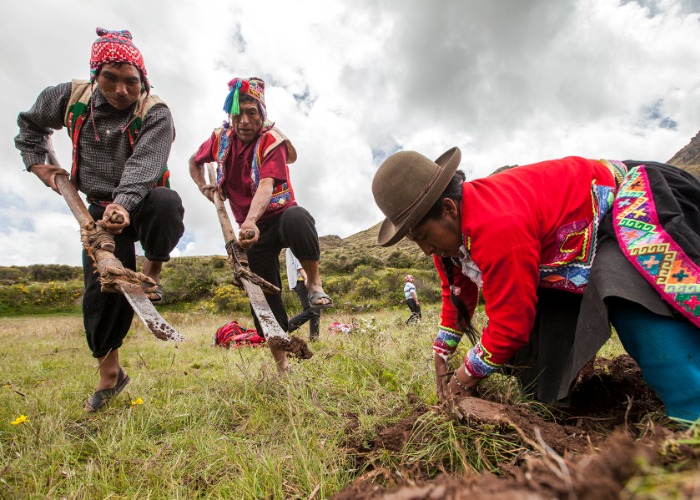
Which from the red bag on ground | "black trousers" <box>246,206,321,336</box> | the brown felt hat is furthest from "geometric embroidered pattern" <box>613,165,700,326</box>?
the red bag on ground

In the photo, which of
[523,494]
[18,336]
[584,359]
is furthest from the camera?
[18,336]

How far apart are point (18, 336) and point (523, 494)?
1198 cm

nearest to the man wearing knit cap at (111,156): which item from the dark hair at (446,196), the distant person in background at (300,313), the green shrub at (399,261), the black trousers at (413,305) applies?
the dark hair at (446,196)

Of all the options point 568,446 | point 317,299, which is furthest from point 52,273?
point 568,446

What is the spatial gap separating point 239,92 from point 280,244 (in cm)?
137

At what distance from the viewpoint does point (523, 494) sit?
21.4 inches

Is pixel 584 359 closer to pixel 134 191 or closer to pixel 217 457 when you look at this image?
pixel 217 457

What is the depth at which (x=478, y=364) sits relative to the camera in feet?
6.08

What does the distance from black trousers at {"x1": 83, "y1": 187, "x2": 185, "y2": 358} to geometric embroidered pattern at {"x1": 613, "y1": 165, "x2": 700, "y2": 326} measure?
112 inches

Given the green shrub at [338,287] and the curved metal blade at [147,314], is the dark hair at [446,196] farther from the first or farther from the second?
the green shrub at [338,287]

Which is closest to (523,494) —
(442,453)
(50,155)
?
(442,453)

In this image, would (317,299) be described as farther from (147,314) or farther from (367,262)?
(367,262)

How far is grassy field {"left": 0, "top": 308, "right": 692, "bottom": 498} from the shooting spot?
1493mm

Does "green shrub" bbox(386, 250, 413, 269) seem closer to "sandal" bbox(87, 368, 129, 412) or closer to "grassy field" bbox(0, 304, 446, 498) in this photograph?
"grassy field" bbox(0, 304, 446, 498)
